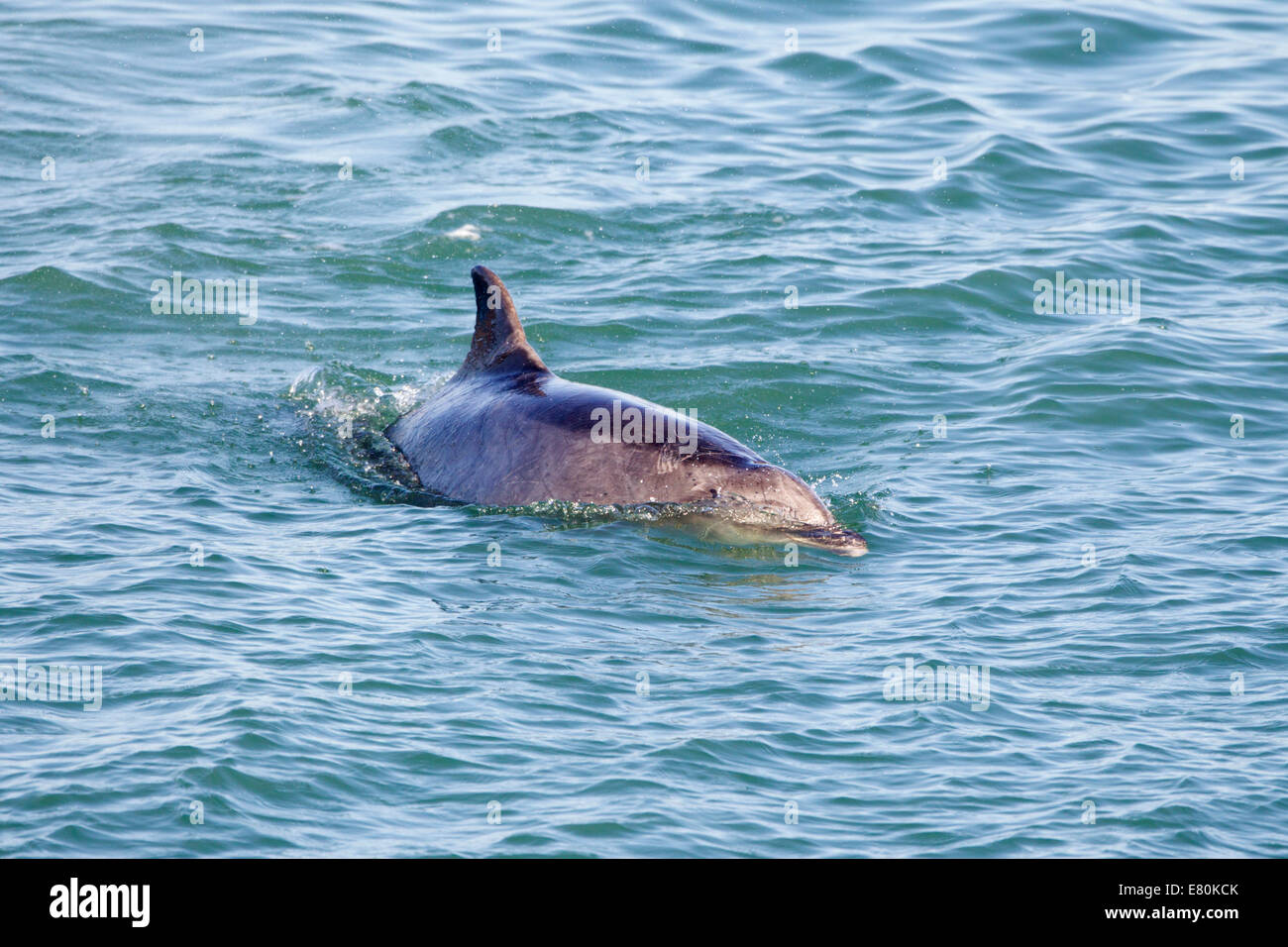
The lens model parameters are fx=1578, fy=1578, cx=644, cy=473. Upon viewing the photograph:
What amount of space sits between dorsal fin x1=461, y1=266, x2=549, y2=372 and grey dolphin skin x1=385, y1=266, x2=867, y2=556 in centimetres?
27

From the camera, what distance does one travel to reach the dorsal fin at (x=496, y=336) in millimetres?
12234

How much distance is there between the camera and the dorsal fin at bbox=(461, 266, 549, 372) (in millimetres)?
12234

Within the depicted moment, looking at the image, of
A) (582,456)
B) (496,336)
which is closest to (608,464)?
(582,456)

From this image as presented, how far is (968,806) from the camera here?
7.56 m

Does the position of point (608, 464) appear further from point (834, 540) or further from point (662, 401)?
point (662, 401)

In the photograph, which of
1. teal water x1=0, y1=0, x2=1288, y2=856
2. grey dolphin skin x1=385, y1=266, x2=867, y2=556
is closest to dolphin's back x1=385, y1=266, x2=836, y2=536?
grey dolphin skin x1=385, y1=266, x2=867, y2=556

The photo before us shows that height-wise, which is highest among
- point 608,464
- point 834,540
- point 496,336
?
point 496,336

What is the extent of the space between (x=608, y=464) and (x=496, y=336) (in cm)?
208

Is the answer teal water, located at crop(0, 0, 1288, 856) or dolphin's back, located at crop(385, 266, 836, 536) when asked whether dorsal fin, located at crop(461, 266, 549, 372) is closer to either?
dolphin's back, located at crop(385, 266, 836, 536)

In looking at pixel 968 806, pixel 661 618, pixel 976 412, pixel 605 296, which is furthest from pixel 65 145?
pixel 968 806

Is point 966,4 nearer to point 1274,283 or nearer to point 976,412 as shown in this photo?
point 1274,283

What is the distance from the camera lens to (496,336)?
12.4 meters

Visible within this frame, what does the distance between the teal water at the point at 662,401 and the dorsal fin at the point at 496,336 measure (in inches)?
45.6

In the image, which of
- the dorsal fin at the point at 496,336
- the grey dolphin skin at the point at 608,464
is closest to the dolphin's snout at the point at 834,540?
the grey dolphin skin at the point at 608,464
